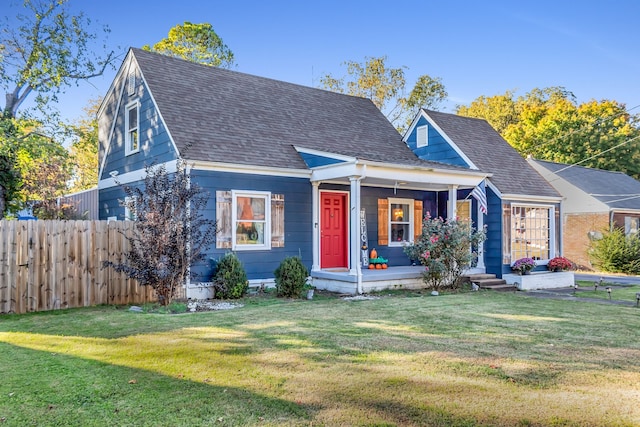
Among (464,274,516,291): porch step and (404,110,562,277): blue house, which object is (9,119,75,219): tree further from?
(464,274,516,291): porch step

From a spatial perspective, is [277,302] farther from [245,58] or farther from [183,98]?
[245,58]

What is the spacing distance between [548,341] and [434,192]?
9710mm

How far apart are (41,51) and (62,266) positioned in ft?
34.4

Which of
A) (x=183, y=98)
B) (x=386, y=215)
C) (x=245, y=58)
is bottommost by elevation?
(x=386, y=215)

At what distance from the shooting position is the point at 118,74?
13.7m

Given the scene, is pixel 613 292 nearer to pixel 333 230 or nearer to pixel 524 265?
pixel 524 265

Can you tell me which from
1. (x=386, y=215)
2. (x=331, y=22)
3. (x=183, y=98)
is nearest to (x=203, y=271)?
(x=183, y=98)

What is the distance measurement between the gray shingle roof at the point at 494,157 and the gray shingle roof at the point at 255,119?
160cm

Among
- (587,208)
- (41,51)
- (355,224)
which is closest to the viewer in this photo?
(355,224)

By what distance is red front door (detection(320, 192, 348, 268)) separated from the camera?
12727 millimetres

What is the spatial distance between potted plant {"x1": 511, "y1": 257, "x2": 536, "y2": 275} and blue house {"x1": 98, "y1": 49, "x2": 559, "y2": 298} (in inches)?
14.7

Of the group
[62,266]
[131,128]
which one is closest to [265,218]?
[62,266]

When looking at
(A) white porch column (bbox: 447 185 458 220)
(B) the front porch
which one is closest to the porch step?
(B) the front porch

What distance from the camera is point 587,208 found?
21078 mm
